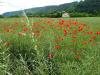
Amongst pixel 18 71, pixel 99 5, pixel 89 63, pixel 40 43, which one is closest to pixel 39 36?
pixel 40 43

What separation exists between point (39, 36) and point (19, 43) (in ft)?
1.98

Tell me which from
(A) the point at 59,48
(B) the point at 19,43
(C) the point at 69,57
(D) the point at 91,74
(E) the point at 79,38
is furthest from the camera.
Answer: (E) the point at 79,38

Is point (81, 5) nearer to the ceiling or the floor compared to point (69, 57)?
nearer to the floor

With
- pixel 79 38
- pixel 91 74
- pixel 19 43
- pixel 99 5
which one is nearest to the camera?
pixel 91 74

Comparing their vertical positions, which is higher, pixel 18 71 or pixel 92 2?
pixel 18 71

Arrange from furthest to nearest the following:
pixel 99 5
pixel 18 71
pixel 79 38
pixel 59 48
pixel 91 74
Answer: pixel 99 5 < pixel 79 38 < pixel 59 48 < pixel 18 71 < pixel 91 74

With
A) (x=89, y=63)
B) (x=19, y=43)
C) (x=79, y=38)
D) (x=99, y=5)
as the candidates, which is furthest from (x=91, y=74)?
(x=99, y=5)

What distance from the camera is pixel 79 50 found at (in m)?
9.52

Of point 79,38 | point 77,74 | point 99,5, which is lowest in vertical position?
point 99,5

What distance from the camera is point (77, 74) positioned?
18.1 feet

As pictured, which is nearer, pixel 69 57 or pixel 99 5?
pixel 69 57

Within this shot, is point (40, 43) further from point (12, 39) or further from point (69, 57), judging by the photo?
point (12, 39)

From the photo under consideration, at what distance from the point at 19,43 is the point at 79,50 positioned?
170 cm

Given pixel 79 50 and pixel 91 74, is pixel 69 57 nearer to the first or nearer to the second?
pixel 79 50
